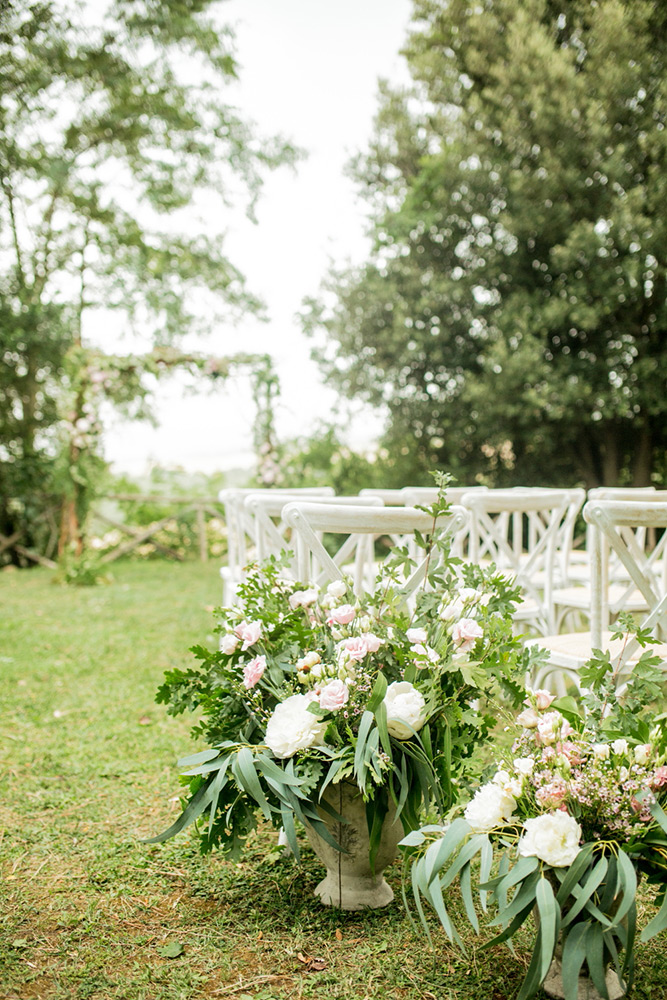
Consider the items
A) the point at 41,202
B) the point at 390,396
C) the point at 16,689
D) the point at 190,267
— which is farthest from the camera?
the point at 190,267

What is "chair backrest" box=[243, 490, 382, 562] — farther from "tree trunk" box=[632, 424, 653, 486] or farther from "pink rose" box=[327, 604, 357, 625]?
"tree trunk" box=[632, 424, 653, 486]

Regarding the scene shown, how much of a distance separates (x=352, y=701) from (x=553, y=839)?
53 cm

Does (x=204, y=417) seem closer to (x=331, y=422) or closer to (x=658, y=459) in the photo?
(x=331, y=422)

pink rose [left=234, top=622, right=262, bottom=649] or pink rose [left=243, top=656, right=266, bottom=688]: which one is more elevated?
pink rose [left=234, top=622, right=262, bottom=649]

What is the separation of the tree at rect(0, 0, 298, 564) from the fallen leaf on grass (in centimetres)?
808

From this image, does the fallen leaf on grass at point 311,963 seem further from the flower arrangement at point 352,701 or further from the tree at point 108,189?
the tree at point 108,189

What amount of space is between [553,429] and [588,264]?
182 cm

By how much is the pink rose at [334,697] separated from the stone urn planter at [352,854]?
0.21m

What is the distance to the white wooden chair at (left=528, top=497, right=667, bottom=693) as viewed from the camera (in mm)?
2031

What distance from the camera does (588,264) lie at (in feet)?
25.2

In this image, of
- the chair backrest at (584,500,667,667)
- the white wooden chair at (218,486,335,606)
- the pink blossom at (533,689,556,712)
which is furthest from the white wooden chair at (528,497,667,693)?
the white wooden chair at (218,486,335,606)

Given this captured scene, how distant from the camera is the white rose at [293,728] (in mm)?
1603

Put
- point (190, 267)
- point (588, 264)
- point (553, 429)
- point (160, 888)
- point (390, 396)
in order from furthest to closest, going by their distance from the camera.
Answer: point (190, 267), point (390, 396), point (553, 429), point (588, 264), point (160, 888)

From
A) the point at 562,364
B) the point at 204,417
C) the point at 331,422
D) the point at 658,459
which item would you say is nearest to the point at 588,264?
the point at 562,364
